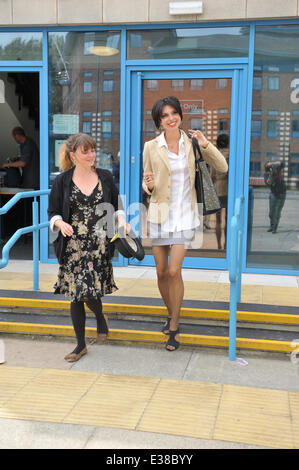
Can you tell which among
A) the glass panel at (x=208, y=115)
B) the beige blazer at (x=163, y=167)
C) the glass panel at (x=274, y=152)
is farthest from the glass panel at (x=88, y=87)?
the beige blazer at (x=163, y=167)

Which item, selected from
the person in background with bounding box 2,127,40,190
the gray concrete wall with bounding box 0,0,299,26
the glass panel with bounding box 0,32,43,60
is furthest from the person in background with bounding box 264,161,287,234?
the person in background with bounding box 2,127,40,190

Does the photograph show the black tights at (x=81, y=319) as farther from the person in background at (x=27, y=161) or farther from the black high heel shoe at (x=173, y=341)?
the person in background at (x=27, y=161)

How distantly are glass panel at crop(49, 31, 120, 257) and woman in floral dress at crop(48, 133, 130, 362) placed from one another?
2689 millimetres

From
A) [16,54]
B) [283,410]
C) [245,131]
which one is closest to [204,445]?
[283,410]

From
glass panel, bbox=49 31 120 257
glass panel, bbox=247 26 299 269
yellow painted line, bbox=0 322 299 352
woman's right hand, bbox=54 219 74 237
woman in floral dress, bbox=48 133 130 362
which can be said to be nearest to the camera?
woman's right hand, bbox=54 219 74 237

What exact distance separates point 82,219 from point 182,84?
301cm

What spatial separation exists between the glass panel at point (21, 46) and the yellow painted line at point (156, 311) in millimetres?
3225

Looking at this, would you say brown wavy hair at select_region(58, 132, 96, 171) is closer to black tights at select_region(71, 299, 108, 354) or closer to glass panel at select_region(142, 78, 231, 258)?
black tights at select_region(71, 299, 108, 354)

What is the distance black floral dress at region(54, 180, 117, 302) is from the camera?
13.4 ft

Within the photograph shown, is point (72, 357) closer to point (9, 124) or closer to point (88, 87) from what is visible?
point (88, 87)

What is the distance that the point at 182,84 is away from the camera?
255 inches

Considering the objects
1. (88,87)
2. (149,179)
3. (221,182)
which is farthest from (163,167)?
(88,87)

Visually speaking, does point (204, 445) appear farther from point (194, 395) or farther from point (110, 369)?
point (110, 369)
